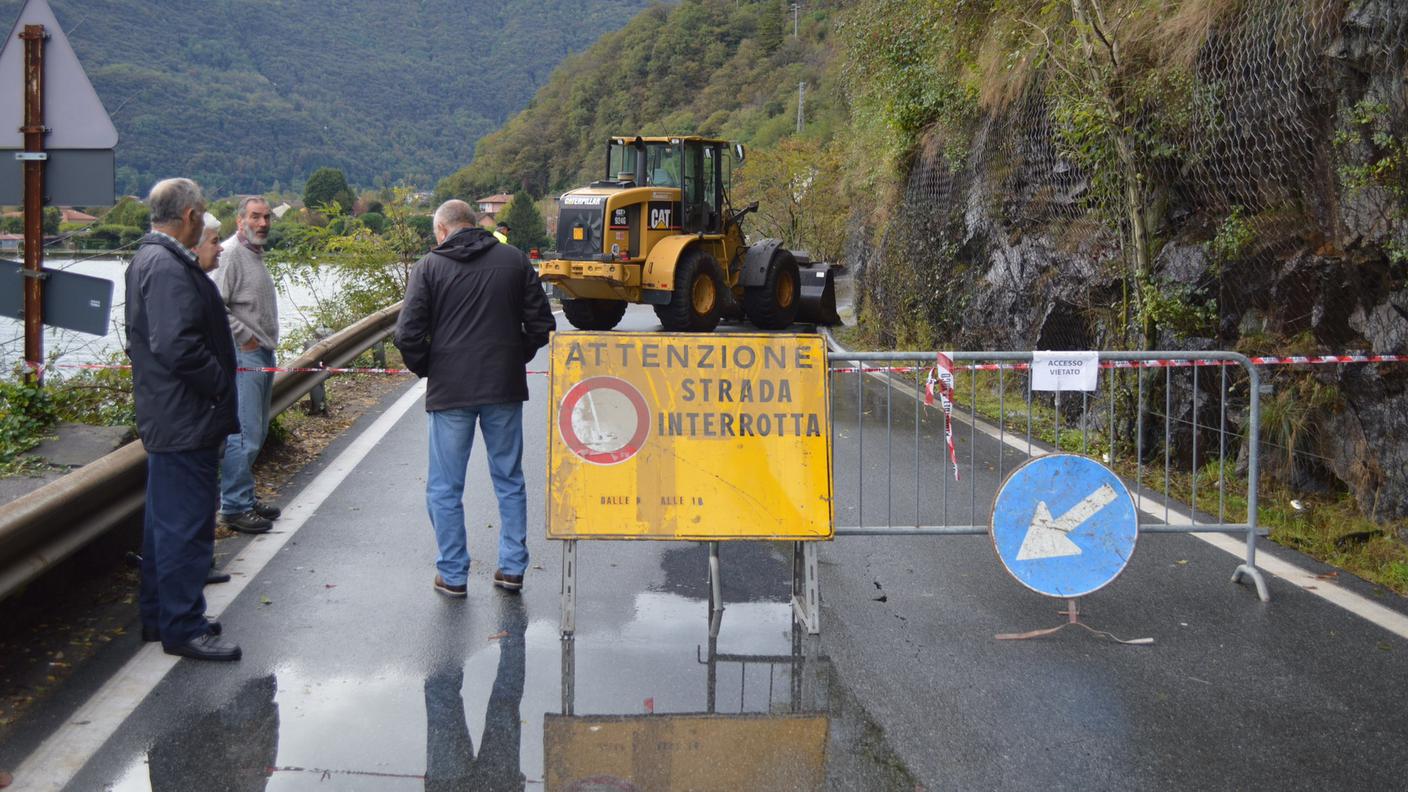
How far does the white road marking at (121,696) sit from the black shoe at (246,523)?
6 cm

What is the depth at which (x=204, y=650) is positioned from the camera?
5047 millimetres

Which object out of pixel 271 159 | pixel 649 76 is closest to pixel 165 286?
pixel 271 159

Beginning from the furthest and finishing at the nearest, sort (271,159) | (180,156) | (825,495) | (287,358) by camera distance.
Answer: (271,159) < (180,156) < (287,358) < (825,495)

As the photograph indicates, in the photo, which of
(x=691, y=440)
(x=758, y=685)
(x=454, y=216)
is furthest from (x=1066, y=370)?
(x=454, y=216)

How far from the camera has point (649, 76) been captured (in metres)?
93.7

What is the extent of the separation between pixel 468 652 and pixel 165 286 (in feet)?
6.14

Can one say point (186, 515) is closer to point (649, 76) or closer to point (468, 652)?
point (468, 652)

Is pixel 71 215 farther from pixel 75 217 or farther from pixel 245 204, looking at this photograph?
pixel 245 204

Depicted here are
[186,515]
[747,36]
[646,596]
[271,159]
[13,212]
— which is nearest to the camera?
[186,515]

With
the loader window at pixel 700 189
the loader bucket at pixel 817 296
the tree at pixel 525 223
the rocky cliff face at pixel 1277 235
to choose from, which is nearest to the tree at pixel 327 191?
the loader window at pixel 700 189

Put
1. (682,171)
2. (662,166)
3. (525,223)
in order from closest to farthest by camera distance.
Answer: (682,171)
(662,166)
(525,223)

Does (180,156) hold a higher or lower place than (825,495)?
higher

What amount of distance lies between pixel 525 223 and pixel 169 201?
24.7 metres

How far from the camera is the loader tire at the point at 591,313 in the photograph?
20016 millimetres
